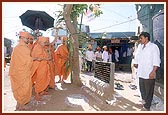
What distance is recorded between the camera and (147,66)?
16.7 ft

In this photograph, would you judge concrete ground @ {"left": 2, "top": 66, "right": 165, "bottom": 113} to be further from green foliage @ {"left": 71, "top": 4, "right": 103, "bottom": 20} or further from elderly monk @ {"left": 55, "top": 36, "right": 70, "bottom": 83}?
green foliage @ {"left": 71, "top": 4, "right": 103, "bottom": 20}

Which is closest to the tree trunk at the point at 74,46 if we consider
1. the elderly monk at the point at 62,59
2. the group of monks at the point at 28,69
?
the elderly monk at the point at 62,59

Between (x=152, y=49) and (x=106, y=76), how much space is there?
1758 millimetres

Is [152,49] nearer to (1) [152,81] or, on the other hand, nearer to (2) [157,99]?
(1) [152,81]

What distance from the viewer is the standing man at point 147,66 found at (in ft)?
16.4

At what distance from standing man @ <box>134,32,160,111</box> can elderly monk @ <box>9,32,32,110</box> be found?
2511mm

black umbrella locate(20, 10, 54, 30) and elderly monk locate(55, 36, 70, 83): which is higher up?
black umbrella locate(20, 10, 54, 30)

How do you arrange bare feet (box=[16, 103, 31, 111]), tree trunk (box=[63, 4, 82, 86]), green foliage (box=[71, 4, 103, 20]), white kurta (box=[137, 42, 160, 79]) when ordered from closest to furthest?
white kurta (box=[137, 42, 160, 79]) → bare feet (box=[16, 103, 31, 111]) → tree trunk (box=[63, 4, 82, 86]) → green foliage (box=[71, 4, 103, 20])

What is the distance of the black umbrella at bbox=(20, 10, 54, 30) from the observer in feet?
24.5

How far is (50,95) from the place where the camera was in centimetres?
681

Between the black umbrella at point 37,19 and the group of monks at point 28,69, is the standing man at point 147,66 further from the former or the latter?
the black umbrella at point 37,19

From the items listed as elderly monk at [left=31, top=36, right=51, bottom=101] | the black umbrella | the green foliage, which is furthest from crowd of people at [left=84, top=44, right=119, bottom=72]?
elderly monk at [left=31, top=36, right=51, bottom=101]

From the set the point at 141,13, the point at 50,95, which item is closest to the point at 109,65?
the point at 50,95

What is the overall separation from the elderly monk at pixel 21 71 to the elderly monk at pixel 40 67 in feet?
2.22
